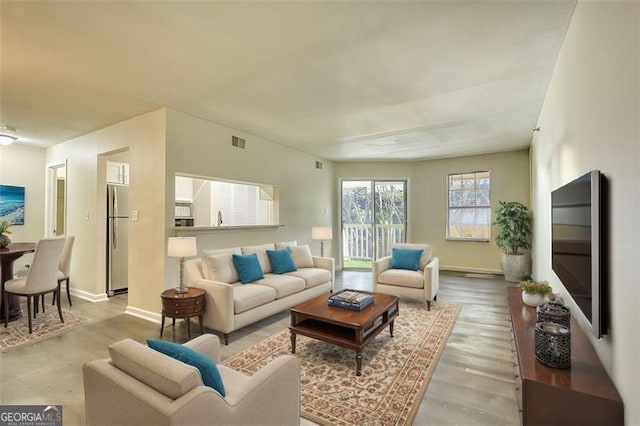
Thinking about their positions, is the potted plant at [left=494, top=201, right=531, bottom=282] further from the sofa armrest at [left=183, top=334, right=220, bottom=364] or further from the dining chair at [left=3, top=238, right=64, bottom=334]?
the dining chair at [left=3, top=238, right=64, bottom=334]

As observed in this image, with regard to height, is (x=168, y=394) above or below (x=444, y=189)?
below

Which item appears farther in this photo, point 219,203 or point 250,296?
point 219,203

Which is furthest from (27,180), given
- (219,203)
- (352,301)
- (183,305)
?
(352,301)

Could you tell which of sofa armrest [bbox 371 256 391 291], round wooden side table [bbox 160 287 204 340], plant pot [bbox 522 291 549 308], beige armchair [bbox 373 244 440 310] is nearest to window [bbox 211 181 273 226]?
sofa armrest [bbox 371 256 391 291]

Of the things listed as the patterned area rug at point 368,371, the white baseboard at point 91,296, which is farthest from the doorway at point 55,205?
the patterned area rug at point 368,371

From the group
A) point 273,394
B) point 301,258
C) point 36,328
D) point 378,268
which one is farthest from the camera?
point 301,258

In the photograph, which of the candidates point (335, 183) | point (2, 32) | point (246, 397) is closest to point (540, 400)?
point (246, 397)

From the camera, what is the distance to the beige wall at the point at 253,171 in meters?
3.87

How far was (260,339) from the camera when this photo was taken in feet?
10.6

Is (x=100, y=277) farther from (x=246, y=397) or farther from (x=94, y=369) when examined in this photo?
(x=246, y=397)

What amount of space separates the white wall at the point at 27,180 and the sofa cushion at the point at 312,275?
505cm

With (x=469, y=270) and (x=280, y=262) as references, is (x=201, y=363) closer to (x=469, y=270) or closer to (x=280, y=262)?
(x=280, y=262)

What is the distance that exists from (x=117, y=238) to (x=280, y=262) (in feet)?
9.48

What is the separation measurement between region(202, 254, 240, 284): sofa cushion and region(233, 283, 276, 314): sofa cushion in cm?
16
